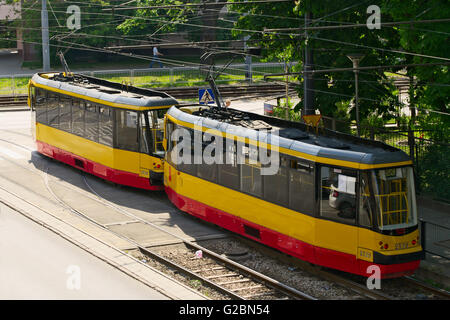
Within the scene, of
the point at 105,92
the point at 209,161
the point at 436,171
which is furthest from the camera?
the point at 105,92

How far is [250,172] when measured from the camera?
59.8 feet

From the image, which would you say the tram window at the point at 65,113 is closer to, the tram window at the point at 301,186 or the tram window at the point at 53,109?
the tram window at the point at 53,109

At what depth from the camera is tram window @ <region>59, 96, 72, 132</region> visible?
27125 mm

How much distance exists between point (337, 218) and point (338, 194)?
0.47m

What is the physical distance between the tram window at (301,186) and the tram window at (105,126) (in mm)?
9161

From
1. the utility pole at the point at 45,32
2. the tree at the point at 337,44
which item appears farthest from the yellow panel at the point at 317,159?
the utility pole at the point at 45,32

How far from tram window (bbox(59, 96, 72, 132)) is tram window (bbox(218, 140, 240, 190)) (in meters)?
9.36

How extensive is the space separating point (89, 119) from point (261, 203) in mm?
9665

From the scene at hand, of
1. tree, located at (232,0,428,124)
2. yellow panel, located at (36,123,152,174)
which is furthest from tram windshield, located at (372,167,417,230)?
yellow panel, located at (36,123,152,174)

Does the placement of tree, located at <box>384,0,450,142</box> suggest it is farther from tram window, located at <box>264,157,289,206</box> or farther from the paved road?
the paved road

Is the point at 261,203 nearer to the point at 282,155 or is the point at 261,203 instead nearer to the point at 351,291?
the point at 282,155

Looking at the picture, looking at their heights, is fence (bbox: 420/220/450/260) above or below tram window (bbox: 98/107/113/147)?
below

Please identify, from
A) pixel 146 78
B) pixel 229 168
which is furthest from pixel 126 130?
pixel 146 78

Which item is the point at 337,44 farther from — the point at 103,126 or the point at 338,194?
the point at 338,194
